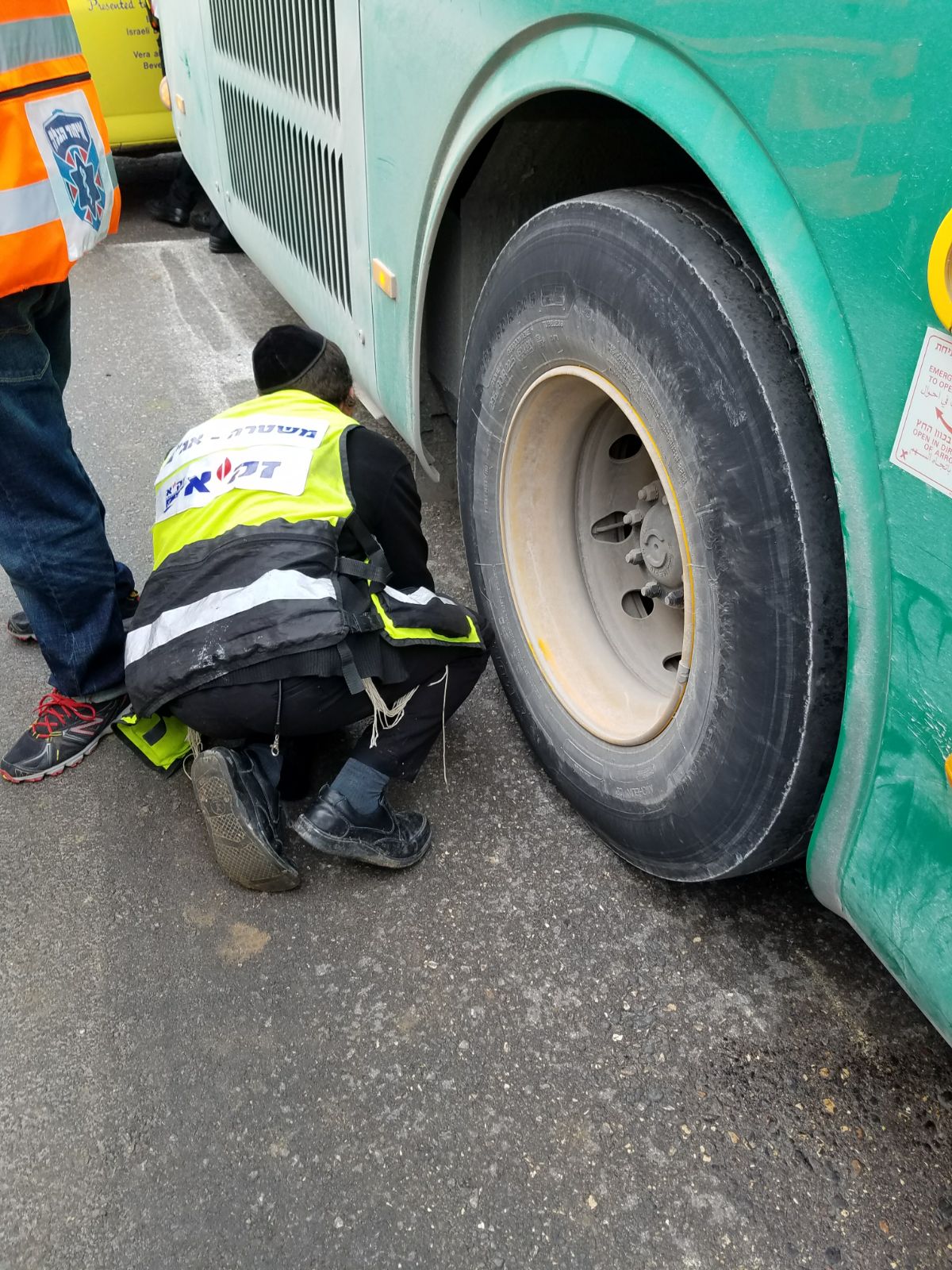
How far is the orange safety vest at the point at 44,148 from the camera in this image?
61.3 inches

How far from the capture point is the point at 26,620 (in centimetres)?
246

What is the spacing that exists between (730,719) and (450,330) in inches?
48.5

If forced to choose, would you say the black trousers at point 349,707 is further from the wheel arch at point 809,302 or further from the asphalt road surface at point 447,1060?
the wheel arch at point 809,302

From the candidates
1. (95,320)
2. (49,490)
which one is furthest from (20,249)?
(95,320)

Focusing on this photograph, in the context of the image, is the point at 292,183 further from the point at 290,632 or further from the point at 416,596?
the point at 290,632

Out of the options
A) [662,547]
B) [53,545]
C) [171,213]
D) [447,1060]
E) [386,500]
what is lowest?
[171,213]

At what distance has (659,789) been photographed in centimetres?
156

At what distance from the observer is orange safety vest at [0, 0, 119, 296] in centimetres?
156

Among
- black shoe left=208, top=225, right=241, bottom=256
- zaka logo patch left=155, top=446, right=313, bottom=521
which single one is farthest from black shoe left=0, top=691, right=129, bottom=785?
black shoe left=208, top=225, right=241, bottom=256

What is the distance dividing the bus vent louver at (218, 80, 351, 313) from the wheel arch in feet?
3.85

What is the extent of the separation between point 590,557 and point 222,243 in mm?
3907

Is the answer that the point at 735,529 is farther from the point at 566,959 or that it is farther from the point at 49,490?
the point at 49,490

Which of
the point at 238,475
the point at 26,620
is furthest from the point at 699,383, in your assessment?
the point at 26,620

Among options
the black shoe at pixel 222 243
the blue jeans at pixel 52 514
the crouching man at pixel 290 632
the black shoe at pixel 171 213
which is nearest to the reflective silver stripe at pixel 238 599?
the crouching man at pixel 290 632
